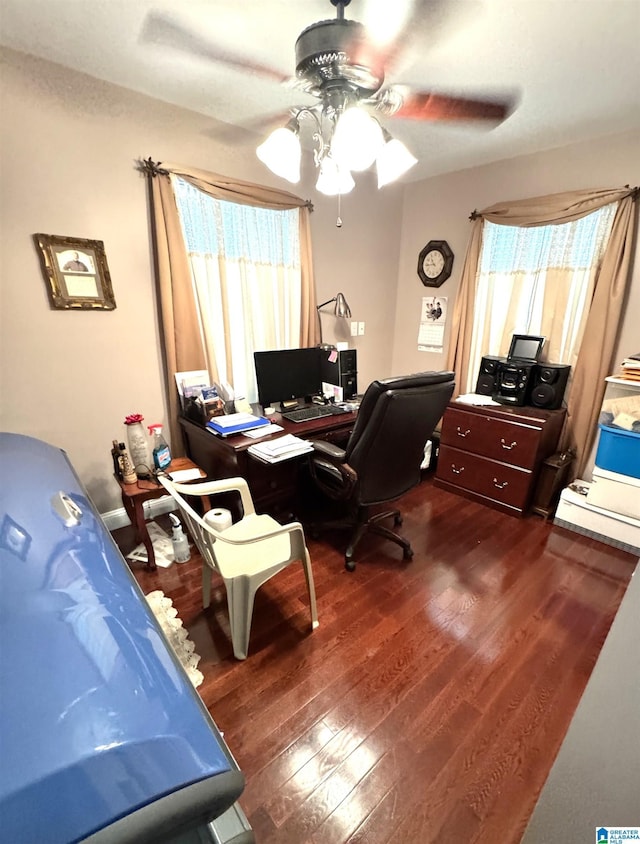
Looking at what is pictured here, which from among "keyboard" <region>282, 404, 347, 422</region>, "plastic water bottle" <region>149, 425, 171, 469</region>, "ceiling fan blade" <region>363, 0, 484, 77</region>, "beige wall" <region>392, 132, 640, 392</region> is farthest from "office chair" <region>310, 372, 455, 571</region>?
"beige wall" <region>392, 132, 640, 392</region>

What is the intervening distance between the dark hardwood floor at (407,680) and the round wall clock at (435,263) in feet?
7.18

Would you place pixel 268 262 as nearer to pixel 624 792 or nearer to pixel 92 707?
pixel 92 707

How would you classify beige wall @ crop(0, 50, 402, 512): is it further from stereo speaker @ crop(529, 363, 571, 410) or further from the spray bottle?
stereo speaker @ crop(529, 363, 571, 410)

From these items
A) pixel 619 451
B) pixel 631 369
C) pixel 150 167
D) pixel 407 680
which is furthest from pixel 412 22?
pixel 407 680

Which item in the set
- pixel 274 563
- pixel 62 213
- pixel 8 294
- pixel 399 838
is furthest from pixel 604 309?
pixel 8 294

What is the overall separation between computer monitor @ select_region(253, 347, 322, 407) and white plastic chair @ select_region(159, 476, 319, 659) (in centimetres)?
87

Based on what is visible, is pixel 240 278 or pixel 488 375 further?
pixel 488 375

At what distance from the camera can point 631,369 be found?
2127 millimetres

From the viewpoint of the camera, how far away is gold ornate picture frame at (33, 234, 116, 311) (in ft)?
5.96

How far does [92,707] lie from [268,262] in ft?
8.22

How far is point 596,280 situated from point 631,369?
2.11 feet

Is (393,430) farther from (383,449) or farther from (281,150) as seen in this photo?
(281,150)

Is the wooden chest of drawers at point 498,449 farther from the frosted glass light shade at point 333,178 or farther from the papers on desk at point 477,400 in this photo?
the frosted glass light shade at point 333,178

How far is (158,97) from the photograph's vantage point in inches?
76.0
